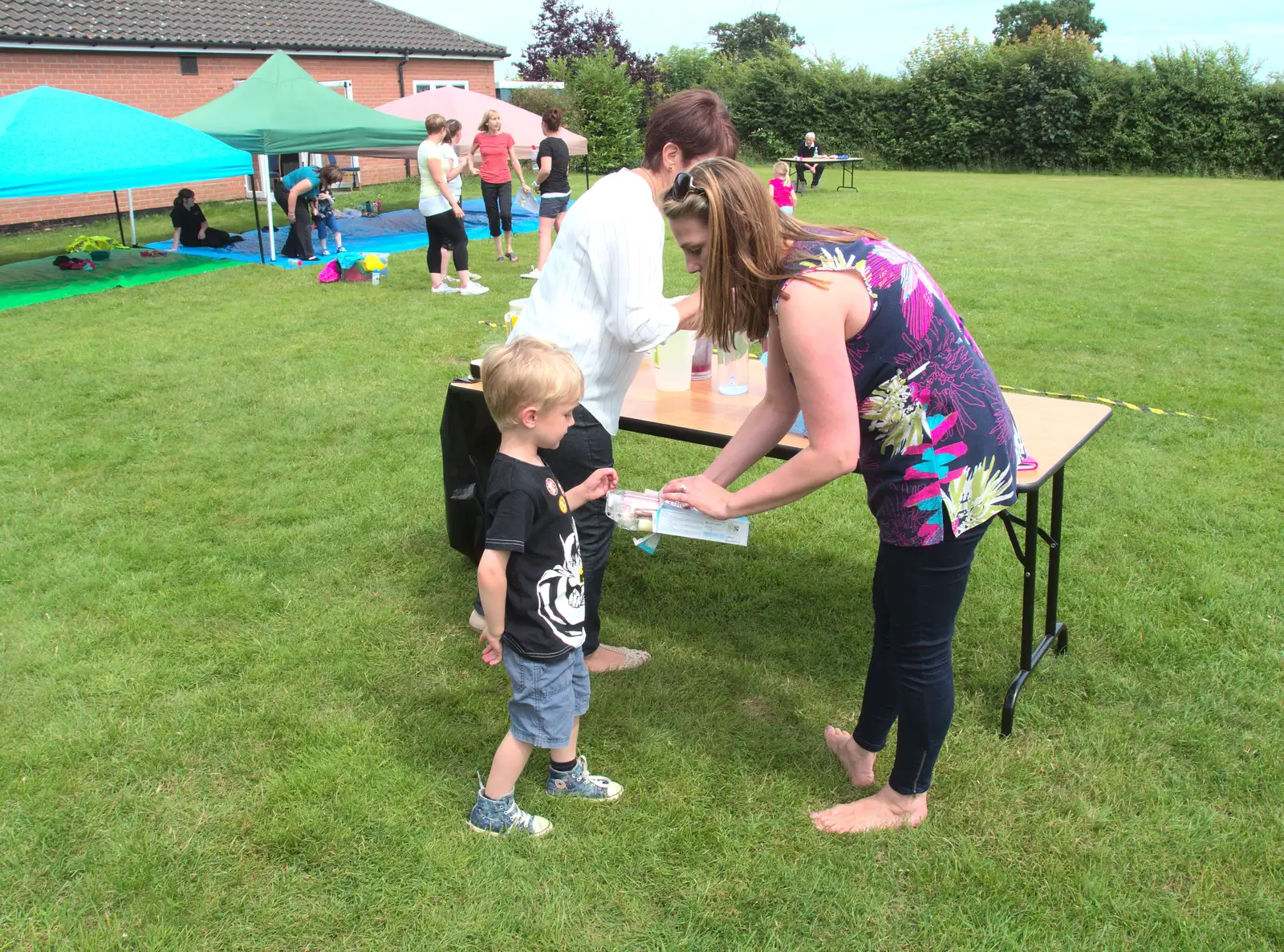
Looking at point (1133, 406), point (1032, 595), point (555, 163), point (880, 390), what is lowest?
point (1133, 406)

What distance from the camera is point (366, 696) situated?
3115 mm

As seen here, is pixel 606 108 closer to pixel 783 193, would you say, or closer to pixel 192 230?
pixel 783 193

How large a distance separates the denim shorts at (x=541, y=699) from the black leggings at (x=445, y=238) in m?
7.59

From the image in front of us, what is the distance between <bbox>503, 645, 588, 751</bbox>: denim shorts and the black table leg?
125 centimetres

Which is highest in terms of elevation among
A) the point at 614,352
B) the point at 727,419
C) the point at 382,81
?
the point at 382,81

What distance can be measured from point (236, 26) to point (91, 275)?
1118 cm

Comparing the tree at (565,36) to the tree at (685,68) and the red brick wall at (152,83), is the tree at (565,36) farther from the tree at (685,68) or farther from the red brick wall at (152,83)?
the red brick wall at (152,83)

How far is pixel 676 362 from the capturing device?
3.42 m

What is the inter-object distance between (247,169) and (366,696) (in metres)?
9.81

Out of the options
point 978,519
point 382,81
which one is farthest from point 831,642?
point 382,81

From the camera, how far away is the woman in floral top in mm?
1968

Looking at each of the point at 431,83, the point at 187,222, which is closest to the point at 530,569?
the point at 187,222

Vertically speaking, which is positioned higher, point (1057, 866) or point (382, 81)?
point (382, 81)

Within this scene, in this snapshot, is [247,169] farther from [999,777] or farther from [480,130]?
[999,777]
